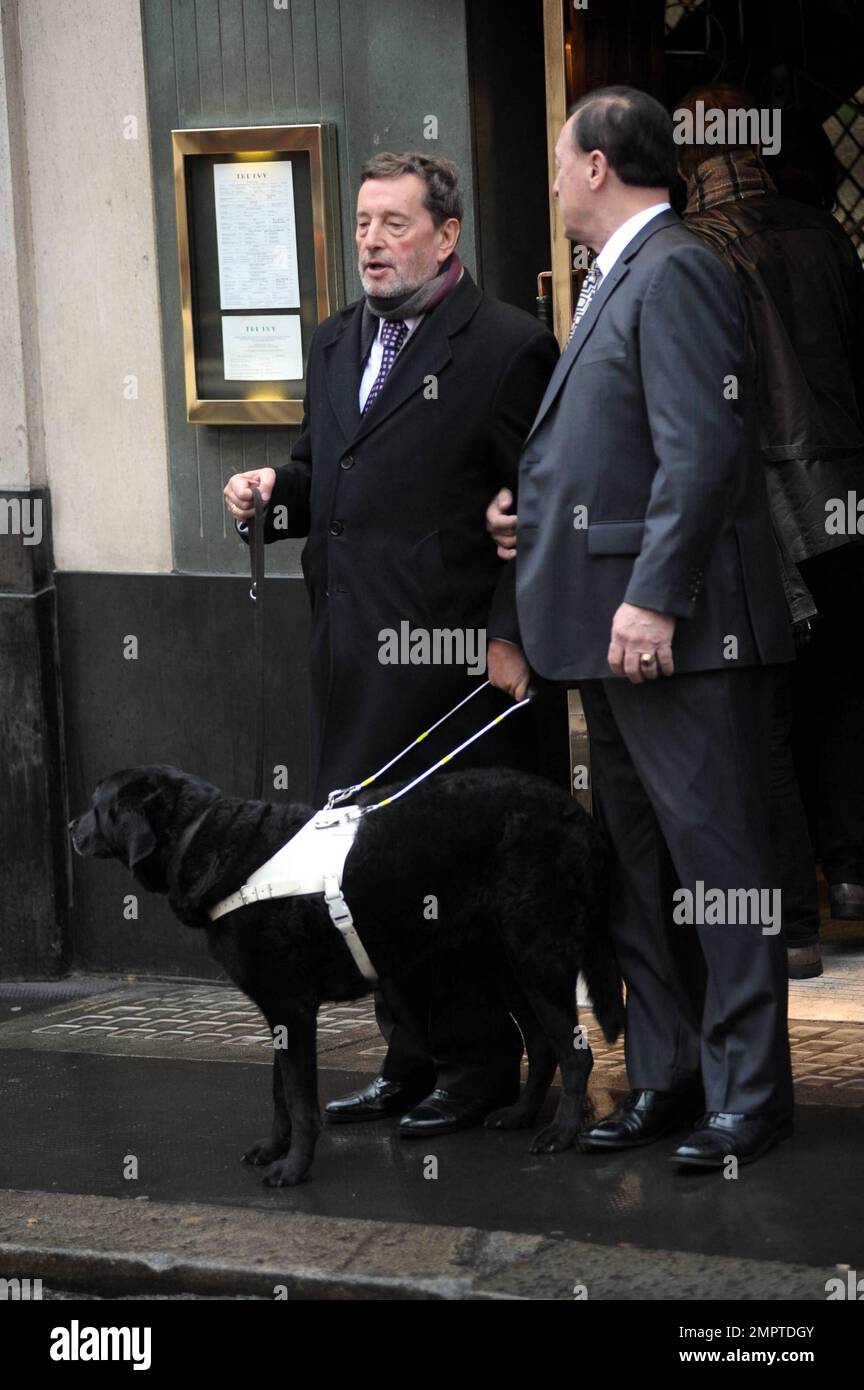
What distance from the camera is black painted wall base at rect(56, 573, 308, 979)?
7.00m

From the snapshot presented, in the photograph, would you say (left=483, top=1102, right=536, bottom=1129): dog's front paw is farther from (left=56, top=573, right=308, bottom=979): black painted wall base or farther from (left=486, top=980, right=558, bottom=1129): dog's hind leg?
(left=56, top=573, right=308, bottom=979): black painted wall base

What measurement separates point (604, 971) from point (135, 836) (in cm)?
115

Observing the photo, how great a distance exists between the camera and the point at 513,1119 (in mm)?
5273

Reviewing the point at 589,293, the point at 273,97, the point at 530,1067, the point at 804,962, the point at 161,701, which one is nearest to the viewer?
the point at 589,293

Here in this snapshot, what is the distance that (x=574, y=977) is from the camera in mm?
5023

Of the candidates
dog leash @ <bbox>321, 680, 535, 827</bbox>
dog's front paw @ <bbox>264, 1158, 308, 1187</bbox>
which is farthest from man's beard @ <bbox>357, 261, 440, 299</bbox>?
dog's front paw @ <bbox>264, 1158, 308, 1187</bbox>

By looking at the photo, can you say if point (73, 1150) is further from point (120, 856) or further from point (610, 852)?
point (610, 852)

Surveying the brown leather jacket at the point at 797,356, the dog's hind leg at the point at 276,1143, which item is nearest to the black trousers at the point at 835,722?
the brown leather jacket at the point at 797,356

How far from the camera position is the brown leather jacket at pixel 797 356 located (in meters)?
6.43

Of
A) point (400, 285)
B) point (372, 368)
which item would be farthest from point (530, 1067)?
point (400, 285)

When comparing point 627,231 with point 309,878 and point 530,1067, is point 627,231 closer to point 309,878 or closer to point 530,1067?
point 309,878

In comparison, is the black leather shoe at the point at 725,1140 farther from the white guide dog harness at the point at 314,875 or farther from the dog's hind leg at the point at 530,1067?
the white guide dog harness at the point at 314,875
